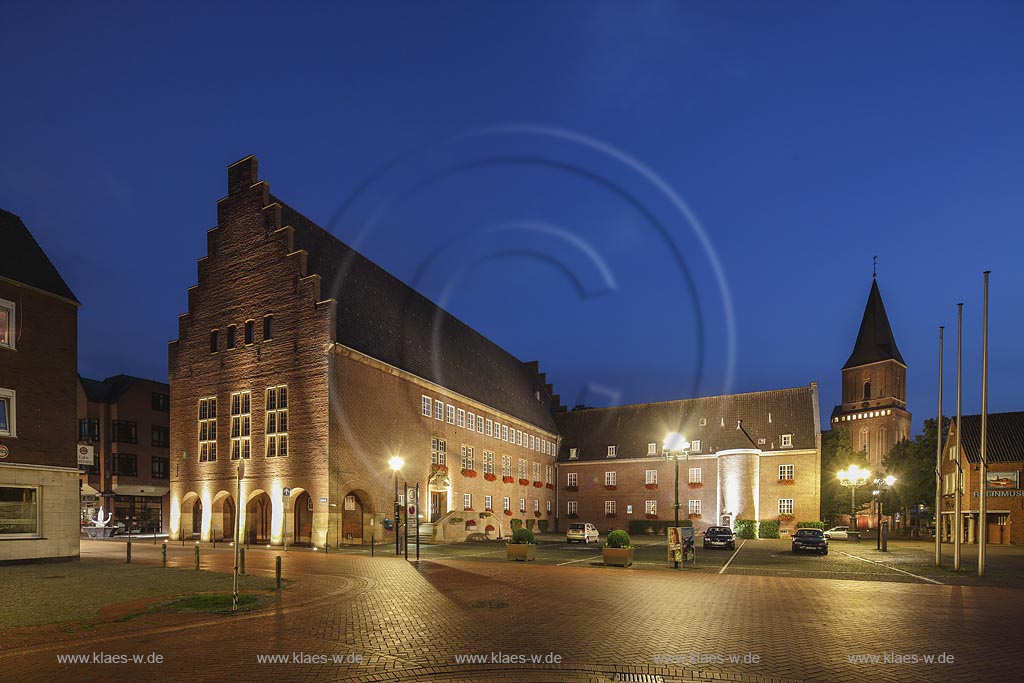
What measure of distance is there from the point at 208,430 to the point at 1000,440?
59.9 metres

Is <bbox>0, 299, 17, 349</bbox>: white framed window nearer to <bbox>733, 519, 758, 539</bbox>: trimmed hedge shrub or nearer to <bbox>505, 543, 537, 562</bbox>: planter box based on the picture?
<bbox>505, 543, 537, 562</bbox>: planter box

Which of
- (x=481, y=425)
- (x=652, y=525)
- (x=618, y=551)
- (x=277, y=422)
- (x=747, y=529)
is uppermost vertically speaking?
(x=277, y=422)

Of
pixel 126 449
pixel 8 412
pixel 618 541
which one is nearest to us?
pixel 8 412

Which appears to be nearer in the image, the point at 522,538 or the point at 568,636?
the point at 568,636

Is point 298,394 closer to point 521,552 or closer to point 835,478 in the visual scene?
point 521,552

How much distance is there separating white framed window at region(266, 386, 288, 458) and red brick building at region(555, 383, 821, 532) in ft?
115

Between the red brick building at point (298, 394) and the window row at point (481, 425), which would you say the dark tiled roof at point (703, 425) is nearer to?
the window row at point (481, 425)

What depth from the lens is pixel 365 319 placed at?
4591 cm

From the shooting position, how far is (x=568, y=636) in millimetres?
12680

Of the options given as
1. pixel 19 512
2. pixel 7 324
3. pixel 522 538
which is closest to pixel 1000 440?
pixel 522 538

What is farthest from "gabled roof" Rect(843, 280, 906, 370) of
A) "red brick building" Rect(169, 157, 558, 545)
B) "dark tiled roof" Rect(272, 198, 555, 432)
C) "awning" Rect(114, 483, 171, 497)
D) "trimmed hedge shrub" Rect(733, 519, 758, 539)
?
A: "awning" Rect(114, 483, 171, 497)

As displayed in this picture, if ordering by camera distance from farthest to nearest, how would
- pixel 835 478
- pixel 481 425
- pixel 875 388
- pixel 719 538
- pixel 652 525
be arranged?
pixel 875 388 < pixel 835 478 < pixel 652 525 < pixel 481 425 < pixel 719 538

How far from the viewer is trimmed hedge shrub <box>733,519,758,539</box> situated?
6006cm

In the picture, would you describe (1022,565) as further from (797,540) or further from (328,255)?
(328,255)
